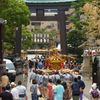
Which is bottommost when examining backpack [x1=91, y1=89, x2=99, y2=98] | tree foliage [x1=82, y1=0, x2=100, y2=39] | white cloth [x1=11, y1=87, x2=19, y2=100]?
backpack [x1=91, y1=89, x2=99, y2=98]

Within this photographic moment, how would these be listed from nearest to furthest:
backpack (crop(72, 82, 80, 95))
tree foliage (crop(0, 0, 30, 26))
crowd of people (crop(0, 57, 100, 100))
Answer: crowd of people (crop(0, 57, 100, 100)), backpack (crop(72, 82, 80, 95)), tree foliage (crop(0, 0, 30, 26))

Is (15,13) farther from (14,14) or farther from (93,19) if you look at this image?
(93,19)

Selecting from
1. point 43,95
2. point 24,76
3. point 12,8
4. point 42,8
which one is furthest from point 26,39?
point 43,95

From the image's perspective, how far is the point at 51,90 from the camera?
861 inches

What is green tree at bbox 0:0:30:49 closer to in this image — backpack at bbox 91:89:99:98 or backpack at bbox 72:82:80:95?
backpack at bbox 72:82:80:95

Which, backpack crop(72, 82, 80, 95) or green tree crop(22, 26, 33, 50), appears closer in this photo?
backpack crop(72, 82, 80, 95)

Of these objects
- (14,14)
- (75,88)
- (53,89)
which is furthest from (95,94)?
(14,14)

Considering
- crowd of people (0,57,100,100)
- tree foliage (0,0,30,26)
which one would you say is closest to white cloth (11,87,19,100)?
crowd of people (0,57,100,100)

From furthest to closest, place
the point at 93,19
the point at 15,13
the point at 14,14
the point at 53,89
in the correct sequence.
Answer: the point at 14,14 → the point at 15,13 → the point at 93,19 → the point at 53,89

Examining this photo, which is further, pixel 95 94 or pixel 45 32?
pixel 45 32

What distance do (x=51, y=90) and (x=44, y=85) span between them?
3.73 metres

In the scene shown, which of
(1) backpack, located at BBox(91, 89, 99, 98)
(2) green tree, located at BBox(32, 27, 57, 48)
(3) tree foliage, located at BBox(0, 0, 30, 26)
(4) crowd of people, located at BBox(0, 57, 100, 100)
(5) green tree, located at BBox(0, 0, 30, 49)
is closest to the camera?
(4) crowd of people, located at BBox(0, 57, 100, 100)

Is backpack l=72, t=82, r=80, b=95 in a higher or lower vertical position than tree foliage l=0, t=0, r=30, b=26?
lower

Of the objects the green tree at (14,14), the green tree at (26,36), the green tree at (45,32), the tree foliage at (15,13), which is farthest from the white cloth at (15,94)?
the green tree at (45,32)
